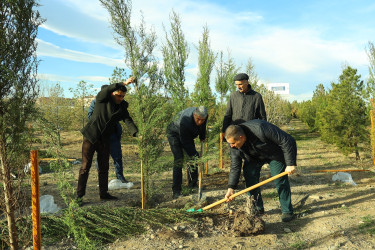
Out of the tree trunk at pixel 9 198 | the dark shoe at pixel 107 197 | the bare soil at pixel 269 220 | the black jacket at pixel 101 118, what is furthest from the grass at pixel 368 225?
the tree trunk at pixel 9 198

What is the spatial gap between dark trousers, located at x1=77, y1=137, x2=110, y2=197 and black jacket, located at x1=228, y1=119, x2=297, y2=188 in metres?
2.16

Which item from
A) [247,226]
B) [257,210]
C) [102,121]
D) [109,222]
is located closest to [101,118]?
[102,121]

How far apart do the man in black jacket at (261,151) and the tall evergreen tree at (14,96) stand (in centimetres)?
229

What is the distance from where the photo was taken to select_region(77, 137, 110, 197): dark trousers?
421 cm

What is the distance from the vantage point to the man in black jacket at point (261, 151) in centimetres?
336

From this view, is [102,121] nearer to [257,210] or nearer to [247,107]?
[247,107]

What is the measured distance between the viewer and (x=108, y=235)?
3.31 metres

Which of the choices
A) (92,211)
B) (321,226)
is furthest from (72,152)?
(321,226)

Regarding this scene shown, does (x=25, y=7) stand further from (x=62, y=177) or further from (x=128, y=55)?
(x=62, y=177)

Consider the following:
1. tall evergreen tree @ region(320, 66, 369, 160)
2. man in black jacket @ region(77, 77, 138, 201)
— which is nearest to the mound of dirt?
man in black jacket @ region(77, 77, 138, 201)

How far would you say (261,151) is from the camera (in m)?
3.61

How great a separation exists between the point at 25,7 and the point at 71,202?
214 cm

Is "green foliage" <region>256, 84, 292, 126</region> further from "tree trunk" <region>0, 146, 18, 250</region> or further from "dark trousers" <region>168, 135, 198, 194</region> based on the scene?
"tree trunk" <region>0, 146, 18, 250</region>

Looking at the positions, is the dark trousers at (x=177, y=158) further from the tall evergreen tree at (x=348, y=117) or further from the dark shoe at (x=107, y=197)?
the tall evergreen tree at (x=348, y=117)
